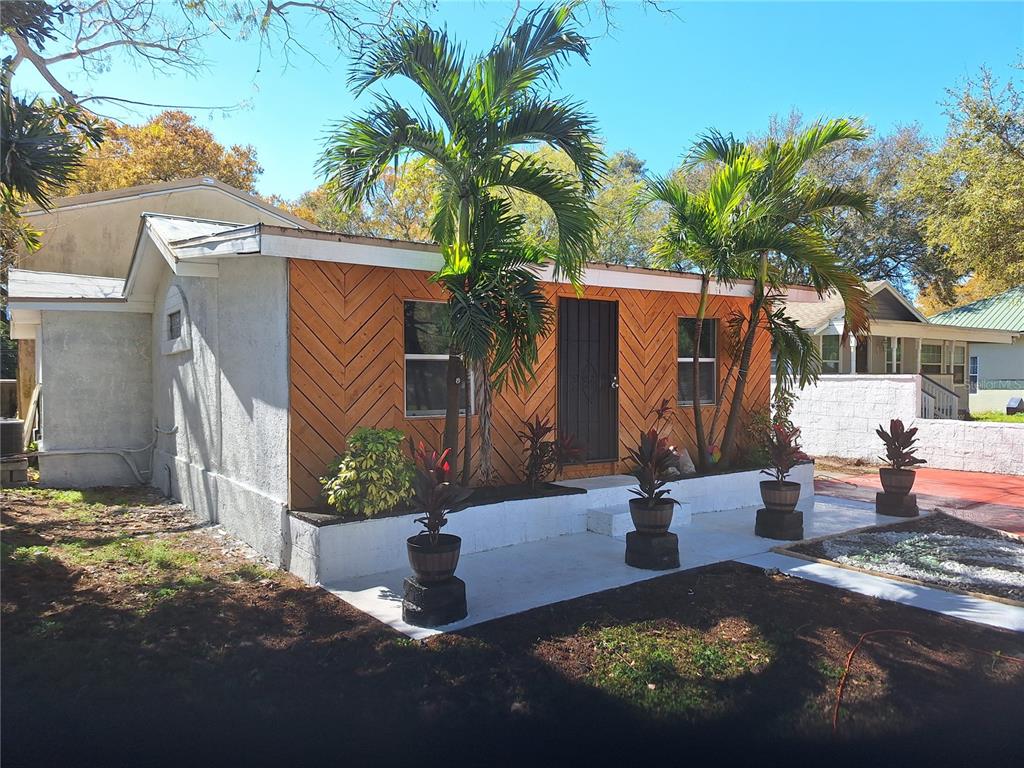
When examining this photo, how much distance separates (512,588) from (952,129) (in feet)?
57.9

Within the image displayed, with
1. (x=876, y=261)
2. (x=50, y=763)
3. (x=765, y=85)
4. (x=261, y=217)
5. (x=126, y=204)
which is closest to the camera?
(x=50, y=763)

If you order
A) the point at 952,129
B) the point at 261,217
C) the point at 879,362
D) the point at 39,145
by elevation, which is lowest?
the point at 879,362

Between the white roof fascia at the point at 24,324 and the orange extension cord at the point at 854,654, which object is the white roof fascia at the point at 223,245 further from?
the white roof fascia at the point at 24,324

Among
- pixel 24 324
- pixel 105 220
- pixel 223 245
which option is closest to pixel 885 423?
pixel 223 245

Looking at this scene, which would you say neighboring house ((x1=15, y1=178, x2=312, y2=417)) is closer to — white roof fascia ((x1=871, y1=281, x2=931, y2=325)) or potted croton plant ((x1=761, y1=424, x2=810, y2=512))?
potted croton plant ((x1=761, y1=424, x2=810, y2=512))

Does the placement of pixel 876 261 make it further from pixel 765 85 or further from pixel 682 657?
pixel 682 657

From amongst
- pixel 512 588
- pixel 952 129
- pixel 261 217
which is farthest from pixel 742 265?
pixel 952 129

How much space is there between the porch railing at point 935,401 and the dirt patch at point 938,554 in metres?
6.28

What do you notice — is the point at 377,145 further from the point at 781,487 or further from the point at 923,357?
the point at 923,357

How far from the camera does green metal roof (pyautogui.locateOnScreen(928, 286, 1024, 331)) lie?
81.7 ft

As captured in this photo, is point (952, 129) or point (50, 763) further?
point (952, 129)

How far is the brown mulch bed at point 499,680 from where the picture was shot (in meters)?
3.33

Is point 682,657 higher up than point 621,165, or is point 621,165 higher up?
point 621,165

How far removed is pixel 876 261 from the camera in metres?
28.3
